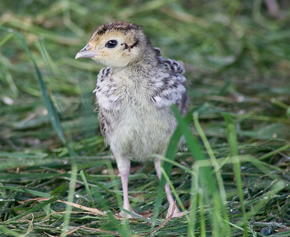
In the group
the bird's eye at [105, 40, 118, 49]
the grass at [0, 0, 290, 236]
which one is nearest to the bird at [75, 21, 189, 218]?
the bird's eye at [105, 40, 118, 49]

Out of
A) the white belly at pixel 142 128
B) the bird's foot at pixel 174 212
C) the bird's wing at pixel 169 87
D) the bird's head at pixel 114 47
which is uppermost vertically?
the bird's head at pixel 114 47

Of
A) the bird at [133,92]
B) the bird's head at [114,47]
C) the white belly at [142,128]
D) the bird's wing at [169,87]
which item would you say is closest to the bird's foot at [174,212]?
the bird at [133,92]

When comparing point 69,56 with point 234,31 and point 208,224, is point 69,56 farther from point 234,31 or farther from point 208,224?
point 208,224

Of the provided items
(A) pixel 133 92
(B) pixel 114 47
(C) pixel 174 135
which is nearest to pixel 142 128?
(A) pixel 133 92

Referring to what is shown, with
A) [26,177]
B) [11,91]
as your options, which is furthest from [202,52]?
[26,177]

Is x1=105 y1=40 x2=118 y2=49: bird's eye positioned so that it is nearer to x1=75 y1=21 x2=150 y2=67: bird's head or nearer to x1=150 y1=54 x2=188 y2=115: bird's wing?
x1=75 y1=21 x2=150 y2=67: bird's head

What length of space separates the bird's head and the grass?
0.84 ft

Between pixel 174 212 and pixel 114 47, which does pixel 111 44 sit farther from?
pixel 174 212

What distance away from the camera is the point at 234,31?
5.48 m

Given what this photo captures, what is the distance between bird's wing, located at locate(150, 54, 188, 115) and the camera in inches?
112

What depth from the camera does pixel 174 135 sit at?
7.25 feet

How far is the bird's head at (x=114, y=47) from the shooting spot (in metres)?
2.89

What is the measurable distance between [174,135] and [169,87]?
2.44 feet

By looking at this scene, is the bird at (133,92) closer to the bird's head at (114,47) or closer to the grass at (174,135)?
the bird's head at (114,47)
